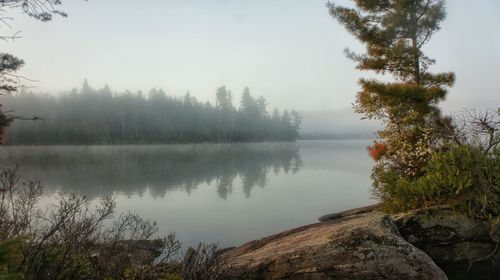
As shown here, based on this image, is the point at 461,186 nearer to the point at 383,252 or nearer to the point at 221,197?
the point at 383,252

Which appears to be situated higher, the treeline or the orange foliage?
the treeline

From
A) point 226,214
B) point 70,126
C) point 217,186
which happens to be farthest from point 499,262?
point 70,126

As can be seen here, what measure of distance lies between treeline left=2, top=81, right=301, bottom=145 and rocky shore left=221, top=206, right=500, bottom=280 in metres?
98.8

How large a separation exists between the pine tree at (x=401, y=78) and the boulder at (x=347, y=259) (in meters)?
7.50

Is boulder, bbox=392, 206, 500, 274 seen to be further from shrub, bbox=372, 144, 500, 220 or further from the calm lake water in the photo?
the calm lake water

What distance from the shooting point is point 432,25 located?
1603 cm

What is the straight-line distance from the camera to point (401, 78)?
16375 millimetres

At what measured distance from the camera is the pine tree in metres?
14.2

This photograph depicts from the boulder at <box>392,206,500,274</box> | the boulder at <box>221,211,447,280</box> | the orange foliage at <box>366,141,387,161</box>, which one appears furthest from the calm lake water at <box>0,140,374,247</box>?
the boulder at <box>392,206,500,274</box>

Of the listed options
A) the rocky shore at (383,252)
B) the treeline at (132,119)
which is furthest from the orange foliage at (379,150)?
the treeline at (132,119)

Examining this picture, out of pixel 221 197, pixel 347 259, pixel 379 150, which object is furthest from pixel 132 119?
pixel 347 259

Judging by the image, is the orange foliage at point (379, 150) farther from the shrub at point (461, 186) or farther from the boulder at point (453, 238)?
the boulder at point (453, 238)

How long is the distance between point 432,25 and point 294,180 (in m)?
17.0

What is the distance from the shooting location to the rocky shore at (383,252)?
20.6 feet
